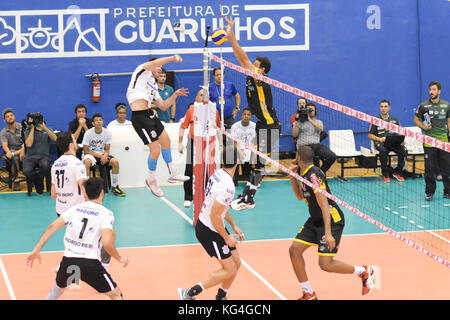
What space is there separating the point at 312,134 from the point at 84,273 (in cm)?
1060

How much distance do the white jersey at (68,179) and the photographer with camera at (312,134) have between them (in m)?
7.93

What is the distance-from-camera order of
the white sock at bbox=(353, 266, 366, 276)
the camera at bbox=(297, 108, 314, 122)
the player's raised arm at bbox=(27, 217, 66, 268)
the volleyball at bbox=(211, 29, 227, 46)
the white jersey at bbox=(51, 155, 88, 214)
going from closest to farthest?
the player's raised arm at bbox=(27, 217, 66, 268) < the white sock at bbox=(353, 266, 366, 276) < the white jersey at bbox=(51, 155, 88, 214) < the volleyball at bbox=(211, 29, 227, 46) < the camera at bbox=(297, 108, 314, 122)

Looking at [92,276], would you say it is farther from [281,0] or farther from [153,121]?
[281,0]

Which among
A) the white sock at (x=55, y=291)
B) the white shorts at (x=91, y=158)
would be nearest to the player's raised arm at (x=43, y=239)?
the white sock at (x=55, y=291)

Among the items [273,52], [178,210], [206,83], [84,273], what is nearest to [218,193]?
[84,273]

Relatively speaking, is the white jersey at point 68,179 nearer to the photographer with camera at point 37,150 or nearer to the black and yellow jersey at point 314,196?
the black and yellow jersey at point 314,196

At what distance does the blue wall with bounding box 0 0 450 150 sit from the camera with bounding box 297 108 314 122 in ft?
8.55

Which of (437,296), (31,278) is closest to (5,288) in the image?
(31,278)

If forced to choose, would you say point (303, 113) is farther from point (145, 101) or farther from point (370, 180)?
point (145, 101)

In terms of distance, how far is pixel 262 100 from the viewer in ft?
38.6

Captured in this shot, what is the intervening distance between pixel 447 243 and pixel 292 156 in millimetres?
7375

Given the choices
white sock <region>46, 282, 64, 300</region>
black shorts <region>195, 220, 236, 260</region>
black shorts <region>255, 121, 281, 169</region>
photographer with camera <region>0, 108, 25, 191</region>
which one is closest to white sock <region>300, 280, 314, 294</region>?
black shorts <region>195, 220, 236, 260</region>

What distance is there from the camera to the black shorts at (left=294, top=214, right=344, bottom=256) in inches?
363

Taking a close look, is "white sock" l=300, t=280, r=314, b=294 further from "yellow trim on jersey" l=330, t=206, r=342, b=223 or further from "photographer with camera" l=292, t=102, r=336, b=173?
"photographer with camera" l=292, t=102, r=336, b=173
